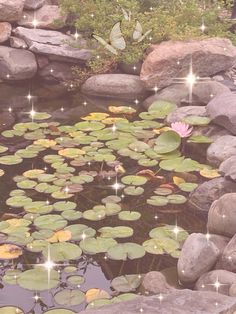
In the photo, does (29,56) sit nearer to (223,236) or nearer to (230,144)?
(230,144)

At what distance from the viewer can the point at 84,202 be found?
472cm

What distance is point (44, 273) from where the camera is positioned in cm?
379

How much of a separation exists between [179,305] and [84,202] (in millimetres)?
1751

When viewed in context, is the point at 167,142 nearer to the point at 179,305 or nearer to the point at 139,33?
the point at 139,33

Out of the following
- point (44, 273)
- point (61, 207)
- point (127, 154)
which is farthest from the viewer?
point (127, 154)

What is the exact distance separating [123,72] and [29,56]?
119 cm

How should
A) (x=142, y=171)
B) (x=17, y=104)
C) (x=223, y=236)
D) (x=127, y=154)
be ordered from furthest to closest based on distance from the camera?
(x=17, y=104), (x=127, y=154), (x=142, y=171), (x=223, y=236)

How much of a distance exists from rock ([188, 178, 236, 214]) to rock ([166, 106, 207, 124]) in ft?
5.09

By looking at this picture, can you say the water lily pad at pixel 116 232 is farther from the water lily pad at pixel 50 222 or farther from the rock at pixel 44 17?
the rock at pixel 44 17

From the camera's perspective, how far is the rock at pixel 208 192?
462 centimetres

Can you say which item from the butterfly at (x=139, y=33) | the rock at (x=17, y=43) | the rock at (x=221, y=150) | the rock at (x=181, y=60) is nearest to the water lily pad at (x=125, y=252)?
the rock at (x=221, y=150)

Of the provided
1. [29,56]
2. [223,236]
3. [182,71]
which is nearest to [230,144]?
[223,236]

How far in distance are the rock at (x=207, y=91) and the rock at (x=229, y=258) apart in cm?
303

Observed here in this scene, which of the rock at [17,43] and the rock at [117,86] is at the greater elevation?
the rock at [17,43]
